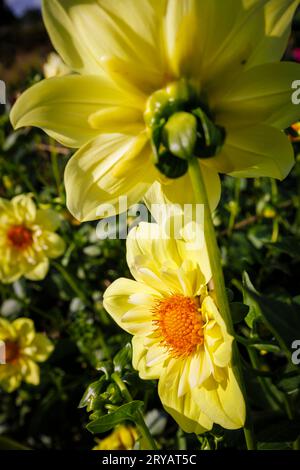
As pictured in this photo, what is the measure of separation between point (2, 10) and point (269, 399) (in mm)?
10729

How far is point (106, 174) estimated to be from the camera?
42cm

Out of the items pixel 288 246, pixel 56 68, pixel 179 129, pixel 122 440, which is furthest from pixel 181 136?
pixel 56 68

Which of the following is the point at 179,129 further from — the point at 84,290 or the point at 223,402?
the point at 84,290

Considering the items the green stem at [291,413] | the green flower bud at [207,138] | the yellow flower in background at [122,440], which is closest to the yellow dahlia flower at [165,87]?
the green flower bud at [207,138]

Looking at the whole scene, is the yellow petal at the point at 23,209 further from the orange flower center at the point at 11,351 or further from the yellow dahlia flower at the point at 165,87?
the yellow dahlia flower at the point at 165,87

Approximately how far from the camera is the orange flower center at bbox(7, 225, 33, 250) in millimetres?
1027

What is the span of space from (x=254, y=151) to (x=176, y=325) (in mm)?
169

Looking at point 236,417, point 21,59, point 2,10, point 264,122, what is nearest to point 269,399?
point 236,417

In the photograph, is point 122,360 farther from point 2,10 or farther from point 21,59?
point 2,10

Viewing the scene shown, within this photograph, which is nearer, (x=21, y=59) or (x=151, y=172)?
(x=151, y=172)

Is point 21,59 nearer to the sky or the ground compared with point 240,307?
nearer to the ground

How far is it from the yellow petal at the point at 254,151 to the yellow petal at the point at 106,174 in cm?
6

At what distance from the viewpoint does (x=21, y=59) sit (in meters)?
5.49

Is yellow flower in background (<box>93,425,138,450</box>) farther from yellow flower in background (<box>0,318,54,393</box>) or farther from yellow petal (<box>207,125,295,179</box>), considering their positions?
yellow petal (<box>207,125,295,179</box>)
